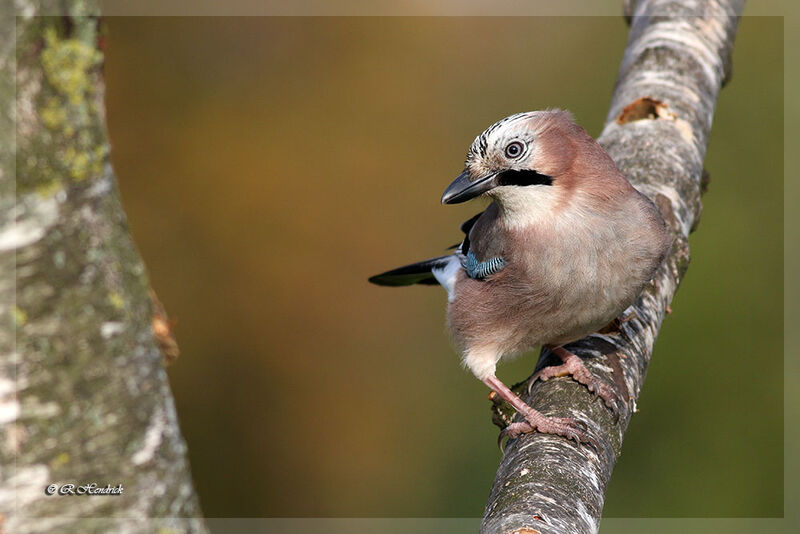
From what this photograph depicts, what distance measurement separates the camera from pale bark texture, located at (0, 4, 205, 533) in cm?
89

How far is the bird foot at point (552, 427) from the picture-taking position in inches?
84.4

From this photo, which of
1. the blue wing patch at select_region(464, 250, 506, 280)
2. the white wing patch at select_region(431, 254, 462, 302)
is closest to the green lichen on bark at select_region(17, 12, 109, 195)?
the blue wing patch at select_region(464, 250, 506, 280)

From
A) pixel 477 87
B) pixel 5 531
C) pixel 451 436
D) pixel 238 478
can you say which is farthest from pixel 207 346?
pixel 5 531

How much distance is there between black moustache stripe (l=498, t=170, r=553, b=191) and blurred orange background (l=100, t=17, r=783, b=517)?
2.48m

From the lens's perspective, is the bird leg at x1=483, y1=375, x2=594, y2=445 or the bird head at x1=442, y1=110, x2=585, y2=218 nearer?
the bird leg at x1=483, y1=375, x2=594, y2=445

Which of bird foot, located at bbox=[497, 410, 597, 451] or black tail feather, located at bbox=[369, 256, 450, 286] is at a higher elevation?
black tail feather, located at bbox=[369, 256, 450, 286]

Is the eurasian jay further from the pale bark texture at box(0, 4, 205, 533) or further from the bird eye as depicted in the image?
the pale bark texture at box(0, 4, 205, 533)

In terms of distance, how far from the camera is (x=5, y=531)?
92cm

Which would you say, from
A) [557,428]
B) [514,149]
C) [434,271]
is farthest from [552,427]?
[434,271]

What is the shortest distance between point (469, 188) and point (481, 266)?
0.37 meters

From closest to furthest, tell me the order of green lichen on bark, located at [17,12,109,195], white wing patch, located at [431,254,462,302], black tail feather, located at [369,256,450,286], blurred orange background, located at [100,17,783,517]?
green lichen on bark, located at [17,12,109,195]
white wing patch, located at [431,254,462,302]
black tail feather, located at [369,256,450,286]
blurred orange background, located at [100,17,783,517]

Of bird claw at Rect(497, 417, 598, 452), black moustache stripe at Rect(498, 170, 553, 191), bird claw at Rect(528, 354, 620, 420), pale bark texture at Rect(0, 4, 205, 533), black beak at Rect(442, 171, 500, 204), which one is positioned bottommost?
bird claw at Rect(497, 417, 598, 452)

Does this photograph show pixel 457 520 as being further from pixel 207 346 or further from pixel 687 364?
pixel 207 346

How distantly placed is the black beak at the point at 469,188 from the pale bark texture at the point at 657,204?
635 mm
